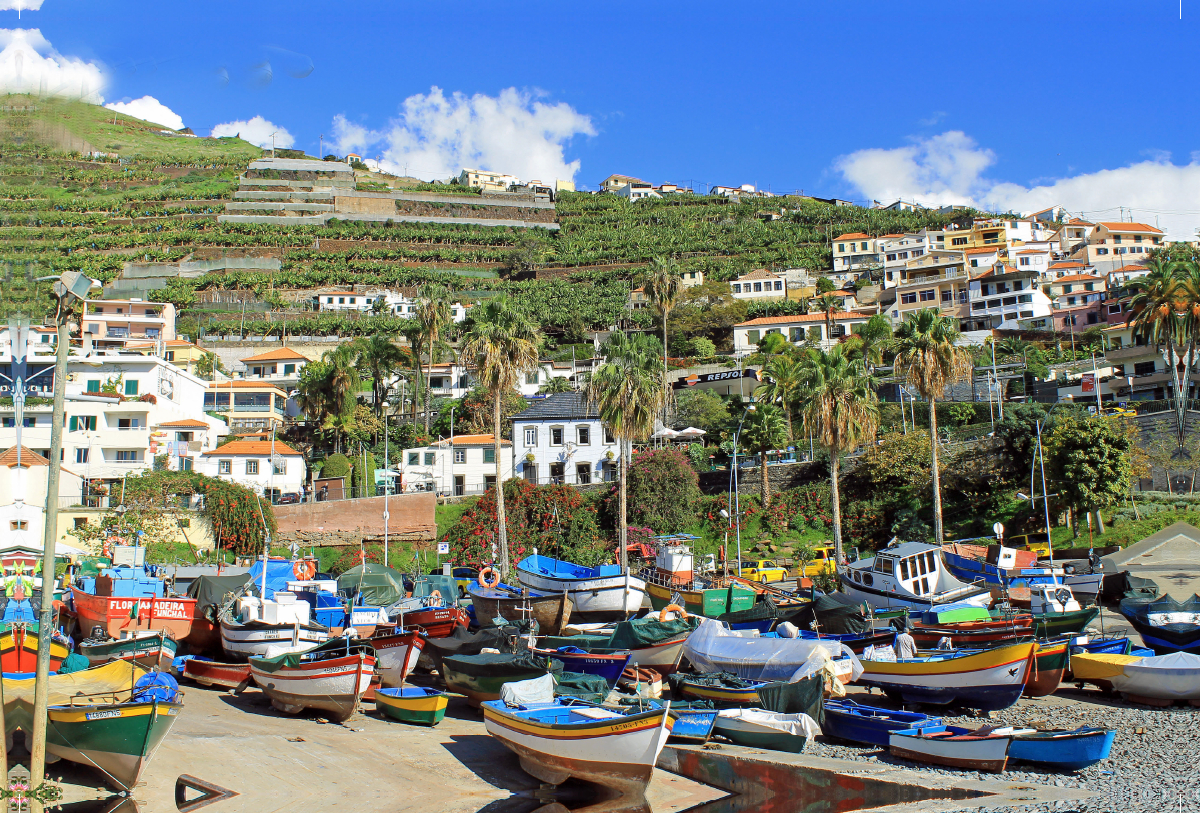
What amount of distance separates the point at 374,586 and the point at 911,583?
2117 cm

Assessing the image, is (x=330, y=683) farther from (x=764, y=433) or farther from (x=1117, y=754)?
(x=764, y=433)

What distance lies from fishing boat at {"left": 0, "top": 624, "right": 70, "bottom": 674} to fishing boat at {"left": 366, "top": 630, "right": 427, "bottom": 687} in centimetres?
792

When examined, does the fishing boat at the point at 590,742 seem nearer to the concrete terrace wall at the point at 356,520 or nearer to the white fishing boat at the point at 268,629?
the white fishing boat at the point at 268,629

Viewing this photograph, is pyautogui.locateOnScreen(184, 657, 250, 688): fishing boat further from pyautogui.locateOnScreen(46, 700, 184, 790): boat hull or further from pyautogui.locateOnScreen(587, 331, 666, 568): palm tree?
pyautogui.locateOnScreen(587, 331, 666, 568): palm tree

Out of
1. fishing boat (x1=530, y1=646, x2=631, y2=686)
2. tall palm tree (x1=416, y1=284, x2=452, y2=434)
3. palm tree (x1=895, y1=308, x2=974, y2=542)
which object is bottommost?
fishing boat (x1=530, y1=646, x2=631, y2=686)

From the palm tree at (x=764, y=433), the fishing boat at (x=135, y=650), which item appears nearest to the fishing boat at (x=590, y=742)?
the fishing boat at (x=135, y=650)

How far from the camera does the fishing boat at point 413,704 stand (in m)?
22.5

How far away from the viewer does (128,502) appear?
154 feet

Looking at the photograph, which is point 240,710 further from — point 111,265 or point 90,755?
point 111,265

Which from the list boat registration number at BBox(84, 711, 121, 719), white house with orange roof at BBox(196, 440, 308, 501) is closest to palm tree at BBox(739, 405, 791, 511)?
white house with orange roof at BBox(196, 440, 308, 501)

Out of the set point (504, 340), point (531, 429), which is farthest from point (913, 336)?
point (531, 429)

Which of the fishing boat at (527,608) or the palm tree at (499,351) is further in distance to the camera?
the palm tree at (499,351)

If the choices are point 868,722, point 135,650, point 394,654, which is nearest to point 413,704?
point 394,654

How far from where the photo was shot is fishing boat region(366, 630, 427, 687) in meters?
25.7
